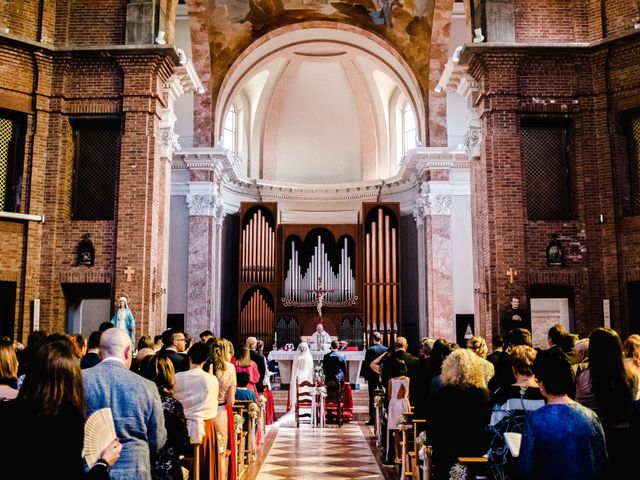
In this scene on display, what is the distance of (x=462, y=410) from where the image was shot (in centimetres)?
512

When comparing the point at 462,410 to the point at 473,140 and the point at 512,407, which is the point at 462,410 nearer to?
the point at 512,407

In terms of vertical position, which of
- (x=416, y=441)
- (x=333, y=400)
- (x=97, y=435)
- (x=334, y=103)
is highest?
(x=334, y=103)

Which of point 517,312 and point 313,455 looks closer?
point 313,455

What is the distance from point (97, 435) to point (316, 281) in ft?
63.0

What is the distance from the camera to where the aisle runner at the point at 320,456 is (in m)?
8.70

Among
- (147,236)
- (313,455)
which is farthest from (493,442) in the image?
(147,236)

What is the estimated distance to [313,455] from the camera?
33.0 feet

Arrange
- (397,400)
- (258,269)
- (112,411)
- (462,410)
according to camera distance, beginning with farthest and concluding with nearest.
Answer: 1. (258,269)
2. (397,400)
3. (462,410)
4. (112,411)

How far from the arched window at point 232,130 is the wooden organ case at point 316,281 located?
2791 millimetres

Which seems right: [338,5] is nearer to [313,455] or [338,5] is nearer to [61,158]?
[61,158]

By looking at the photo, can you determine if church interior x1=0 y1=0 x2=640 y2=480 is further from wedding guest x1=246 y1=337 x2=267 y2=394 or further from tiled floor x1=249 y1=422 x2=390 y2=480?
wedding guest x1=246 y1=337 x2=267 y2=394

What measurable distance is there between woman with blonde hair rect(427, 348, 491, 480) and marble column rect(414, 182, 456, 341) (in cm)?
1400

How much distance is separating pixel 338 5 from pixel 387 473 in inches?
554

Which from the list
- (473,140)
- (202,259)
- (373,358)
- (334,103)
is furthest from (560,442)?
(334,103)
